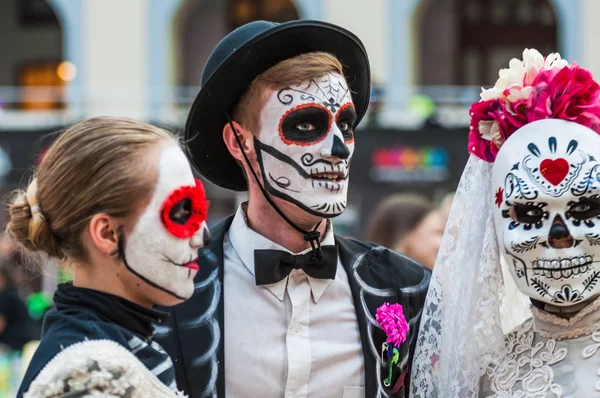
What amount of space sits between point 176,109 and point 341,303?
481 inches

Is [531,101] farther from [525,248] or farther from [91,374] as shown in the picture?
[91,374]

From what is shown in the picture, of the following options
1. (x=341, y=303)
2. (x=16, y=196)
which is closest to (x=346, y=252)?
(x=341, y=303)

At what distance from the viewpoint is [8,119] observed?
47.1ft

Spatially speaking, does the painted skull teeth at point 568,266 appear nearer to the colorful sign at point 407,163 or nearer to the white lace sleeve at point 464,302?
the white lace sleeve at point 464,302

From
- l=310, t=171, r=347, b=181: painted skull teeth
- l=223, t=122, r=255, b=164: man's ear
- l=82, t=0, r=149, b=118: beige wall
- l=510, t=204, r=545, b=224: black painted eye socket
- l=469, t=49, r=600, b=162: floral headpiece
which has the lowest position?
l=82, t=0, r=149, b=118: beige wall

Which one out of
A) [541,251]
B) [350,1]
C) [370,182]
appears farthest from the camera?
[350,1]

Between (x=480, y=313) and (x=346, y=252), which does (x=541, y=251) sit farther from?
(x=346, y=252)

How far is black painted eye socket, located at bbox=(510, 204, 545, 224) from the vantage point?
292 centimetres

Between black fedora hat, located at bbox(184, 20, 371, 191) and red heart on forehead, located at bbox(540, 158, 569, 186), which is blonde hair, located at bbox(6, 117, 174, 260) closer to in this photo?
black fedora hat, located at bbox(184, 20, 371, 191)

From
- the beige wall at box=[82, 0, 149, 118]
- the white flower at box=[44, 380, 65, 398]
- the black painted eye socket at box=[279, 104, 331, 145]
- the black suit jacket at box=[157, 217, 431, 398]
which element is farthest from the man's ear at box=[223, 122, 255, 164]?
the beige wall at box=[82, 0, 149, 118]

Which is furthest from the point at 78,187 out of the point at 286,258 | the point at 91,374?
the point at 286,258

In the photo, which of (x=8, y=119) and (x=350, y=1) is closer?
(x=8, y=119)

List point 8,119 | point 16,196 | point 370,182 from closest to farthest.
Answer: point 16,196
point 370,182
point 8,119

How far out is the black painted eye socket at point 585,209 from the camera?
2.87 m
